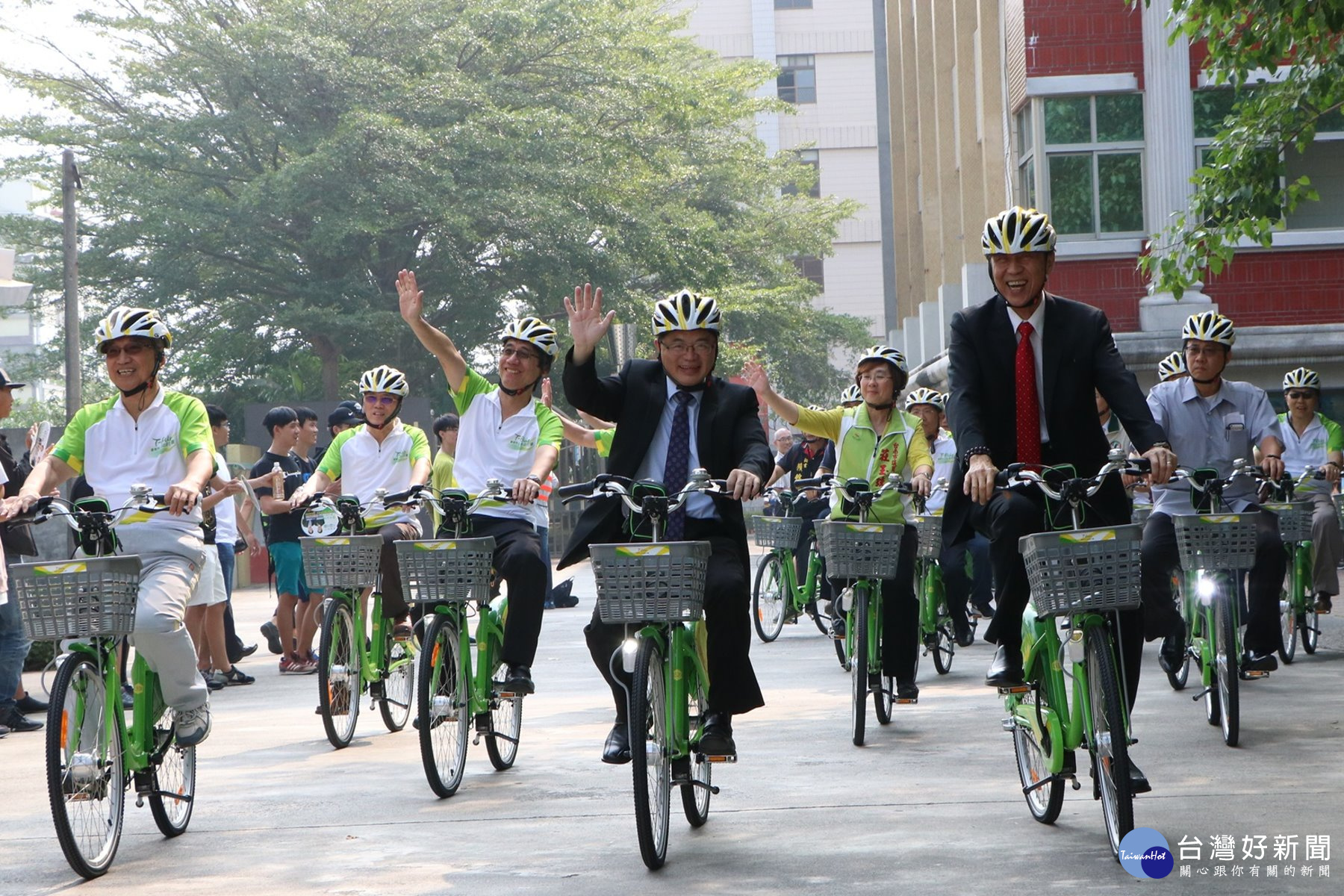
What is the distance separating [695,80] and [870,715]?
114 ft

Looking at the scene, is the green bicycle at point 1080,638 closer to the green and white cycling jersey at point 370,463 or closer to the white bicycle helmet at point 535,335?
the white bicycle helmet at point 535,335

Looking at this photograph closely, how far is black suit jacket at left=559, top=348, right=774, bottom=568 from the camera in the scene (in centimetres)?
666

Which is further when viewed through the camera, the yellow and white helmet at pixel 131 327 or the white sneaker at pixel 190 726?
the yellow and white helmet at pixel 131 327

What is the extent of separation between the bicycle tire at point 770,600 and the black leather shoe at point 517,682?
724cm

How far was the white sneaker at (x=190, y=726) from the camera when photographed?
672 centimetres

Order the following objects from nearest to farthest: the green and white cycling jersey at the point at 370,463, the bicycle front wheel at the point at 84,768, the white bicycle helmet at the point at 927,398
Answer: the bicycle front wheel at the point at 84,768, the green and white cycling jersey at the point at 370,463, the white bicycle helmet at the point at 927,398

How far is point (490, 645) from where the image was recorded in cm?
805

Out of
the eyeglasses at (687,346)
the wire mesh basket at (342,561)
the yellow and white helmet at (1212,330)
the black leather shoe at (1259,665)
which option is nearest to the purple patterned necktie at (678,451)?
the eyeglasses at (687,346)

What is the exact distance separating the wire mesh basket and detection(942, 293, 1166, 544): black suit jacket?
12.7 feet

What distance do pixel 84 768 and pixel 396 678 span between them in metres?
3.84

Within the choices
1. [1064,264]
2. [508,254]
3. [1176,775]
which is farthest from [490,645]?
[508,254]

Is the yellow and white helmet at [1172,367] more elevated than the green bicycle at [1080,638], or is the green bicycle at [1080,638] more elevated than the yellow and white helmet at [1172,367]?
the yellow and white helmet at [1172,367]

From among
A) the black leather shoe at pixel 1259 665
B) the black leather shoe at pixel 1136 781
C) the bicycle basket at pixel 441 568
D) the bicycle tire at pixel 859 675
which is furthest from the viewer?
the black leather shoe at pixel 1259 665

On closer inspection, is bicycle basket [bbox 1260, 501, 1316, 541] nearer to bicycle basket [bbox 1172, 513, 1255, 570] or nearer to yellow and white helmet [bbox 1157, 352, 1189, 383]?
yellow and white helmet [bbox 1157, 352, 1189, 383]
